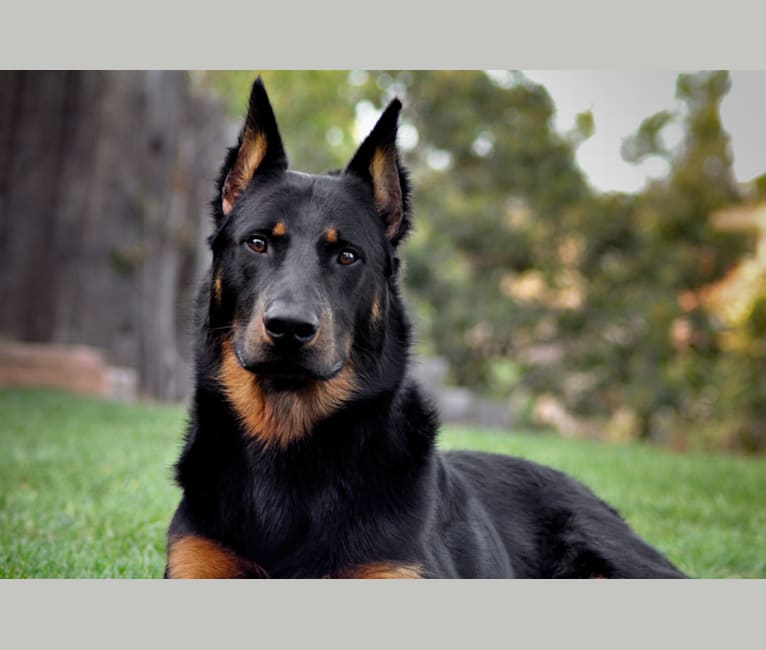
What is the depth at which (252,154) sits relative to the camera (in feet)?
11.6

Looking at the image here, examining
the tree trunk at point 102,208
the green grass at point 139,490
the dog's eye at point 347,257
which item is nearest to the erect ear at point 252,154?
the dog's eye at point 347,257

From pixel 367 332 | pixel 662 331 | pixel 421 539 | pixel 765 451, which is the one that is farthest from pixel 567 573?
pixel 662 331

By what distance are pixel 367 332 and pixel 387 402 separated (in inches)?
11.3

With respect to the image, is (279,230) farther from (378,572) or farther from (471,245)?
(471,245)

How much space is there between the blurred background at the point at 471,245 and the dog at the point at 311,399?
18.0 feet

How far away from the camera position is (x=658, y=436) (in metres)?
14.4

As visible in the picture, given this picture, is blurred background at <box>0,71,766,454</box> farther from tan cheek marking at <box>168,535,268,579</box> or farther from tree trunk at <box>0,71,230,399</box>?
tan cheek marking at <box>168,535,268,579</box>

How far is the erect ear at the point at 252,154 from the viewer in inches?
138

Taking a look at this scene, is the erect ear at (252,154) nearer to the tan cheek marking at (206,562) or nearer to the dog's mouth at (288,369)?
the dog's mouth at (288,369)

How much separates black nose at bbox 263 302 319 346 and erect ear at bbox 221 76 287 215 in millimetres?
772

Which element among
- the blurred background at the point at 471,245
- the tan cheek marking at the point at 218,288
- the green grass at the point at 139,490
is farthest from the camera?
the blurred background at the point at 471,245

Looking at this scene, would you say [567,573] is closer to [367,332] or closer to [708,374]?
[367,332]

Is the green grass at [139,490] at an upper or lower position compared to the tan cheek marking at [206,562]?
lower

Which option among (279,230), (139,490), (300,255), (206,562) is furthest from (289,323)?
(139,490)
